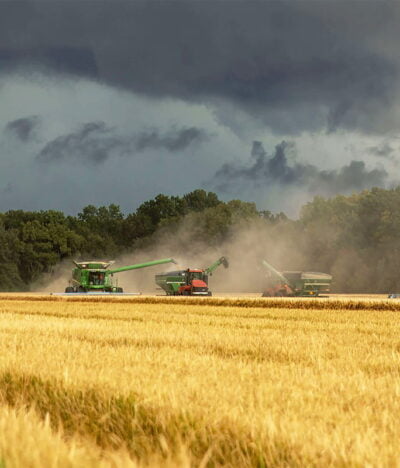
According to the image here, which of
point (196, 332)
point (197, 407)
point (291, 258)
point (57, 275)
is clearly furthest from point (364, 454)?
point (57, 275)

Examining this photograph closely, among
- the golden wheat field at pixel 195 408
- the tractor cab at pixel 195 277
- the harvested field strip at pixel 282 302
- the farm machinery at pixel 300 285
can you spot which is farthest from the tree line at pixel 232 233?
the golden wheat field at pixel 195 408

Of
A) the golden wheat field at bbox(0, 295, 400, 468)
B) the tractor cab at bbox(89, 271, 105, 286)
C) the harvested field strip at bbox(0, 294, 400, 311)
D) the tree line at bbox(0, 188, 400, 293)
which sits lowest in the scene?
the harvested field strip at bbox(0, 294, 400, 311)

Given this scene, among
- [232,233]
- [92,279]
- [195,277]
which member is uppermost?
[232,233]

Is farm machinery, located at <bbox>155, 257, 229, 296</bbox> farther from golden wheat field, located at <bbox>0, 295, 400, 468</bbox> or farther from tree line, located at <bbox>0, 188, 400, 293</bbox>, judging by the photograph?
golden wheat field, located at <bbox>0, 295, 400, 468</bbox>

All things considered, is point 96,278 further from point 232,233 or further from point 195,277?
point 232,233

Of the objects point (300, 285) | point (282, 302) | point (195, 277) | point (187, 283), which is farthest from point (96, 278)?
point (282, 302)

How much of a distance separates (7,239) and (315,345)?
79.5 meters

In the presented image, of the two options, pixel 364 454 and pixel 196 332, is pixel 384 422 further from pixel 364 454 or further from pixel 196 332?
pixel 196 332

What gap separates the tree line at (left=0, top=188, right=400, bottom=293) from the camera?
6259cm

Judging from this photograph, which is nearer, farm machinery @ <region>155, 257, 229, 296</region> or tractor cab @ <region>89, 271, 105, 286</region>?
farm machinery @ <region>155, 257, 229, 296</region>

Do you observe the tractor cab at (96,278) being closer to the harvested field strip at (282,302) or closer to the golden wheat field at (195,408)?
the harvested field strip at (282,302)

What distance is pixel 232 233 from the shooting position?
259ft

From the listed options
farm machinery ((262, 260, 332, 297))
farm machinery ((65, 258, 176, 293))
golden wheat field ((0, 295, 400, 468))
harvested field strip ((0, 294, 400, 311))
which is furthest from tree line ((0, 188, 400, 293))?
golden wheat field ((0, 295, 400, 468))

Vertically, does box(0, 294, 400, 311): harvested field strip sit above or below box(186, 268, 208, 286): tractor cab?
below
